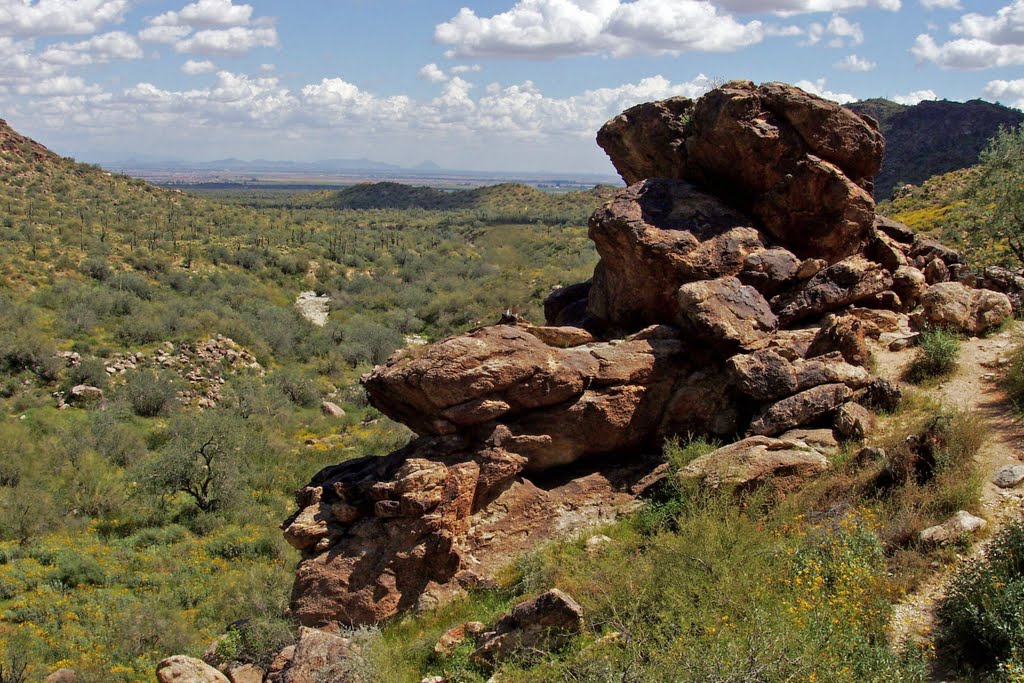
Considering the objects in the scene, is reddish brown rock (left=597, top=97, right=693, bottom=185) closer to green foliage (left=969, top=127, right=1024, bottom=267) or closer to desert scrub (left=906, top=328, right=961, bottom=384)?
desert scrub (left=906, top=328, right=961, bottom=384)

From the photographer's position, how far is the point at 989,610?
19.0 ft

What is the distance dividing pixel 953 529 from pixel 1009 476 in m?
1.39

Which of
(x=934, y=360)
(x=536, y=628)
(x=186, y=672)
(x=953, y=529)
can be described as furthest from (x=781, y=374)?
(x=186, y=672)

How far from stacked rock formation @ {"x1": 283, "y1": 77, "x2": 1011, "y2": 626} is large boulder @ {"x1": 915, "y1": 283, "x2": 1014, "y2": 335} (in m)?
0.04

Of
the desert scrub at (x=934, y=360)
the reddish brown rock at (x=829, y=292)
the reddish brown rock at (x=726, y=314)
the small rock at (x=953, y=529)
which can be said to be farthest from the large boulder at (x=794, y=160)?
the small rock at (x=953, y=529)

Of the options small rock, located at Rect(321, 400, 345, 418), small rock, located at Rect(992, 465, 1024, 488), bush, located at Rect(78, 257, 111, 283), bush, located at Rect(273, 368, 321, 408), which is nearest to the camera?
small rock, located at Rect(992, 465, 1024, 488)

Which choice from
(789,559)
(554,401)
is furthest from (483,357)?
(789,559)

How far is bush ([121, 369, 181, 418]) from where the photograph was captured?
27.4 metres

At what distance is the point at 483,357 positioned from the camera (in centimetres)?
1015

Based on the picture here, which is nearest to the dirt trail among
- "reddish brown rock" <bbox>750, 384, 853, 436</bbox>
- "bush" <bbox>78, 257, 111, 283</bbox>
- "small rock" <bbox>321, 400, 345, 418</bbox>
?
"reddish brown rock" <bbox>750, 384, 853, 436</bbox>

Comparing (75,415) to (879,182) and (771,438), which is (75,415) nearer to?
(771,438)

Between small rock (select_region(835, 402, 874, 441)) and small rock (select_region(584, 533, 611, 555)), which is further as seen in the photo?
small rock (select_region(835, 402, 874, 441))

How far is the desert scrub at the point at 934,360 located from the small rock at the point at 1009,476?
2.84 metres

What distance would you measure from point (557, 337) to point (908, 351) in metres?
5.83
